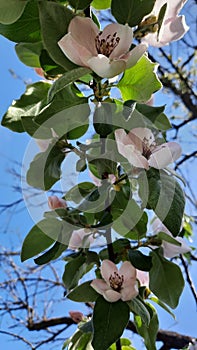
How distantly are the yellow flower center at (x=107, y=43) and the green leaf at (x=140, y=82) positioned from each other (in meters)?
0.04

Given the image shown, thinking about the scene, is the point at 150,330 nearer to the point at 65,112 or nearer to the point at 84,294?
the point at 84,294

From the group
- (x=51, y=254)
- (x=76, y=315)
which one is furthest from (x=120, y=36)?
(x=76, y=315)

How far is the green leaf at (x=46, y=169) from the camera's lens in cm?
44

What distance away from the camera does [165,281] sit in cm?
49

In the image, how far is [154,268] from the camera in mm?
486

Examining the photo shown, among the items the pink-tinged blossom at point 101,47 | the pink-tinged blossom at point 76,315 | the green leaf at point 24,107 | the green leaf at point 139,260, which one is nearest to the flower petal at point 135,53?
the pink-tinged blossom at point 101,47

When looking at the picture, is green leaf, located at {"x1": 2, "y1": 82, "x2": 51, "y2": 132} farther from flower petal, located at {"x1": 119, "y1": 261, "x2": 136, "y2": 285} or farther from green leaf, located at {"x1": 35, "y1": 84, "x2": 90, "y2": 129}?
flower petal, located at {"x1": 119, "y1": 261, "x2": 136, "y2": 285}

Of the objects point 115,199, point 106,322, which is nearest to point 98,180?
point 115,199

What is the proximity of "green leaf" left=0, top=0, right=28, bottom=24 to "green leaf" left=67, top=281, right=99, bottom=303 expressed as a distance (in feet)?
0.90

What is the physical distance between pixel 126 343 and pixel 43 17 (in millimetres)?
432

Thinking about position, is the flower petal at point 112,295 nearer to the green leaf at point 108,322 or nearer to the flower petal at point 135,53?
the green leaf at point 108,322

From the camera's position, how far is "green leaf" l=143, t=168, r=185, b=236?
34cm

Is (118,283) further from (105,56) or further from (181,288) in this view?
(105,56)

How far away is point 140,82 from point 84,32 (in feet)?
0.23
